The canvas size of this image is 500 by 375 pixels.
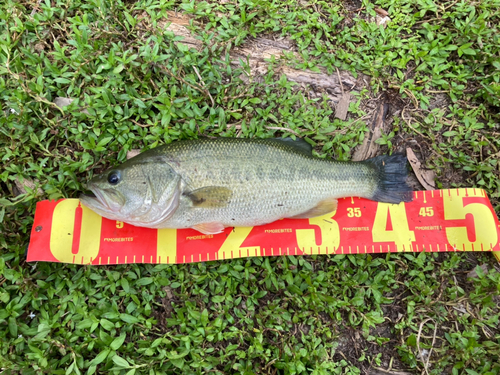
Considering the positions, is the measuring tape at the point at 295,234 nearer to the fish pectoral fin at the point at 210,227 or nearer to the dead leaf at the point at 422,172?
the dead leaf at the point at 422,172

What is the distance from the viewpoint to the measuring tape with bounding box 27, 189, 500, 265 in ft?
10.4

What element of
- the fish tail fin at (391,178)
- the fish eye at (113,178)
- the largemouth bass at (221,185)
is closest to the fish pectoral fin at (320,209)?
the largemouth bass at (221,185)

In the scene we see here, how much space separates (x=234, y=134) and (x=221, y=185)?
81 cm

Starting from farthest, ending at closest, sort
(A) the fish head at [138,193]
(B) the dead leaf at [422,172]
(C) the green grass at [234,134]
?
(B) the dead leaf at [422,172], (C) the green grass at [234,134], (A) the fish head at [138,193]

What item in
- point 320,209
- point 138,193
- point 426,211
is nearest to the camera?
point 138,193

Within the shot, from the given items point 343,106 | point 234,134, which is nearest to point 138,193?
point 234,134

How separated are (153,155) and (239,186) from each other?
899 millimetres

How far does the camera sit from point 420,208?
346 centimetres

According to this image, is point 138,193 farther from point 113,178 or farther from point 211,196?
point 211,196

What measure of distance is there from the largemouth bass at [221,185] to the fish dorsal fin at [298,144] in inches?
0.6

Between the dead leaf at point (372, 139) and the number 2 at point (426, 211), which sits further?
the dead leaf at point (372, 139)

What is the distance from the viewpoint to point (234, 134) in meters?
3.48

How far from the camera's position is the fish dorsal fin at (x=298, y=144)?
3.25 metres

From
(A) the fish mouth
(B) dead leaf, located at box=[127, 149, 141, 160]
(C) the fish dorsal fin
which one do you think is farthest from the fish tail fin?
(A) the fish mouth
